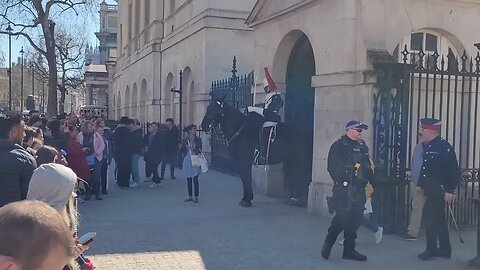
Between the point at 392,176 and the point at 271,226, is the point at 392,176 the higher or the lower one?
the higher one

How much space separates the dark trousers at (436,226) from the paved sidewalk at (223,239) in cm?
20

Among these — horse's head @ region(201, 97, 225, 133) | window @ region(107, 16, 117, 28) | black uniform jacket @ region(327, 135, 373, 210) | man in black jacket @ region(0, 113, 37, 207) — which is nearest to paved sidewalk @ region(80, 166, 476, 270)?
black uniform jacket @ region(327, 135, 373, 210)

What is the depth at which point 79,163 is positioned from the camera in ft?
34.6

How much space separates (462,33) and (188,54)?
12.9 metres

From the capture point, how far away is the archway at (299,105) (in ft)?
36.3

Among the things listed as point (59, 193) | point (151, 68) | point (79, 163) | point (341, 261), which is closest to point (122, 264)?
point (341, 261)

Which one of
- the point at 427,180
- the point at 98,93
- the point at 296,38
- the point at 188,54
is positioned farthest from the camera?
→ the point at 98,93

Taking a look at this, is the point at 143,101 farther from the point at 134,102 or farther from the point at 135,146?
the point at 135,146

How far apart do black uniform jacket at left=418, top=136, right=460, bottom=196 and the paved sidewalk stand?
93 cm

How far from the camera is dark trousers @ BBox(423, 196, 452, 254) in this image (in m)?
6.88

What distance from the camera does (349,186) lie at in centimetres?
667

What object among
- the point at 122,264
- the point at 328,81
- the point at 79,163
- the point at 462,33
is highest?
the point at 462,33

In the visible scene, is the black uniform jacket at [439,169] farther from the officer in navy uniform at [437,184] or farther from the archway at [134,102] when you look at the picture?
the archway at [134,102]

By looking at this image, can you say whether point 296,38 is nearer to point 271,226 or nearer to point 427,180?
point 271,226
